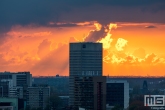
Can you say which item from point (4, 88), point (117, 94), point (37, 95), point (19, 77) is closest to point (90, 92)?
point (117, 94)

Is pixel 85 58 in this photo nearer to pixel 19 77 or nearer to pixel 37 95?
pixel 37 95

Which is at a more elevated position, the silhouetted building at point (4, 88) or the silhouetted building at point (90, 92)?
the silhouetted building at point (4, 88)

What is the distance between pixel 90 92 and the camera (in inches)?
4638

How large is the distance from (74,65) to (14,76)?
182 feet

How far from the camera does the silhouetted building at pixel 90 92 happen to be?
10374cm

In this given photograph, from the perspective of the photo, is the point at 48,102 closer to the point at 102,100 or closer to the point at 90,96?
the point at 90,96

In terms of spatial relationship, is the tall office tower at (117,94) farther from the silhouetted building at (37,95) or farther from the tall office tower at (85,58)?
the silhouetted building at (37,95)

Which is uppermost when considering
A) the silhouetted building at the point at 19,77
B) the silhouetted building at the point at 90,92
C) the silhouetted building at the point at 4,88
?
the silhouetted building at the point at 19,77

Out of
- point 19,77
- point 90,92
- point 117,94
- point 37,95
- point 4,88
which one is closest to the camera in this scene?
point 90,92

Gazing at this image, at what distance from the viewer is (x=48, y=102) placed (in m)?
150

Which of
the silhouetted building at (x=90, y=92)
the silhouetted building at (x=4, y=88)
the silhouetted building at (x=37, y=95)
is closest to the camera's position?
the silhouetted building at (x=90, y=92)

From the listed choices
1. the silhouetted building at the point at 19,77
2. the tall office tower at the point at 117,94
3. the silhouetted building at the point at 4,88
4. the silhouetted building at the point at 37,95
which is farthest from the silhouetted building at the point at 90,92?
the silhouetted building at the point at 19,77

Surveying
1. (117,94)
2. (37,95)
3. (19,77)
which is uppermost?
(19,77)

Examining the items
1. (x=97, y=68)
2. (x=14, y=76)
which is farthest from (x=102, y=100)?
(x=14, y=76)
